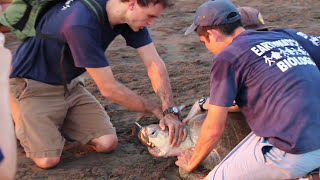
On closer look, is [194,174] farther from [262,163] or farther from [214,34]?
[214,34]

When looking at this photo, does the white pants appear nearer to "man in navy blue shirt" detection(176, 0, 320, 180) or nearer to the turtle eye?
"man in navy blue shirt" detection(176, 0, 320, 180)

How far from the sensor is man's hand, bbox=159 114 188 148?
362cm

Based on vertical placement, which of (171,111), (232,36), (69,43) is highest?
(232,36)

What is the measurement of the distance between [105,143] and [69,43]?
904mm

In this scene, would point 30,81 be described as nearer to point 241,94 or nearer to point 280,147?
point 241,94

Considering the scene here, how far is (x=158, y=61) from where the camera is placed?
414 cm

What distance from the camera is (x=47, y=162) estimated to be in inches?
149

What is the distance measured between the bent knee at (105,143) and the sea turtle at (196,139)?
1.15ft

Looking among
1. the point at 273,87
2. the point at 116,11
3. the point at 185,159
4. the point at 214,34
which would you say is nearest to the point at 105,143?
the point at 185,159

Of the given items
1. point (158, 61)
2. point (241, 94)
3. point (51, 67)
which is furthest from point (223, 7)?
point (51, 67)

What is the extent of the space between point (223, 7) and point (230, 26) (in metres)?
0.12

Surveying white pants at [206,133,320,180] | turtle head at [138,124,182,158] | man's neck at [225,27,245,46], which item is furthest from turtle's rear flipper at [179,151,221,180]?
man's neck at [225,27,245,46]

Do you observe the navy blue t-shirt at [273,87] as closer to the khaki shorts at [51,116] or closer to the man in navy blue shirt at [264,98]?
the man in navy blue shirt at [264,98]

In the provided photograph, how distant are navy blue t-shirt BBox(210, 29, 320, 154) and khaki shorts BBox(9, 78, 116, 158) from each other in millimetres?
1511
